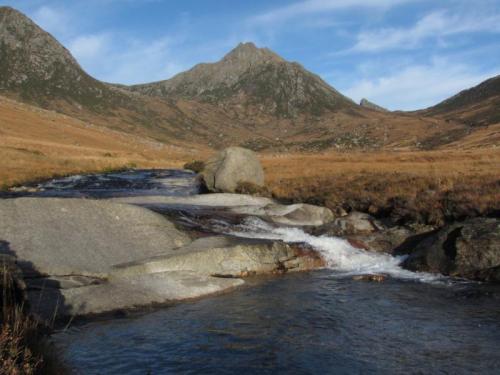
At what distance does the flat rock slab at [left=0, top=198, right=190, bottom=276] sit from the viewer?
1822 cm

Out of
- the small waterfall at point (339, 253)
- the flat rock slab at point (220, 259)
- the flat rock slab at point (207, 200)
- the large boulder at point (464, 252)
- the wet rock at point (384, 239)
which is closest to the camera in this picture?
the flat rock slab at point (220, 259)

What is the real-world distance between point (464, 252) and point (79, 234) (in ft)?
54.5

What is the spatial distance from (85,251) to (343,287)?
1058 cm

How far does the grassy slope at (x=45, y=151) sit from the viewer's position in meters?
56.8

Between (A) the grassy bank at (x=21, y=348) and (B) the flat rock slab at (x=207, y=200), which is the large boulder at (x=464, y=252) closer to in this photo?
(B) the flat rock slab at (x=207, y=200)

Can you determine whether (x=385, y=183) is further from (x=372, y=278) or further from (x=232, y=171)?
(x=372, y=278)

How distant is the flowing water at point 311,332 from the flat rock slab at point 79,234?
465 cm

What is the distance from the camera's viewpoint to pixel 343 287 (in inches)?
733

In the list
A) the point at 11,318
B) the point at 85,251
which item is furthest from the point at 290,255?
the point at 11,318

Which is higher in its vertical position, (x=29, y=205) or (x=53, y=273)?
(x=29, y=205)

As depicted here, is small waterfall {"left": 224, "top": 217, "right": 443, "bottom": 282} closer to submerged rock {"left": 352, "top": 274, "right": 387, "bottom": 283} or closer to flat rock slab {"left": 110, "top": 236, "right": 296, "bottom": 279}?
submerged rock {"left": 352, "top": 274, "right": 387, "bottom": 283}

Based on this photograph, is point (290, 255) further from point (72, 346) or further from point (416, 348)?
point (72, 346)

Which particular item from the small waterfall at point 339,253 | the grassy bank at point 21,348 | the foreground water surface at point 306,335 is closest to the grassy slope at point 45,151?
the small waterfall at point 339,253

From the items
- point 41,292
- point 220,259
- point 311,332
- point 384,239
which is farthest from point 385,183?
point 41,292
